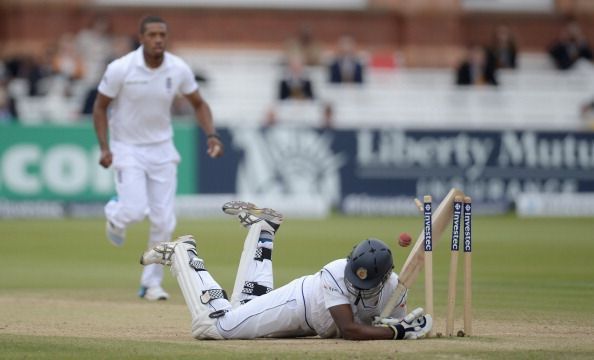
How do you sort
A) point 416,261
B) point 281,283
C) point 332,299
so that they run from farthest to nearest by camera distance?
point 281,283, point 416,261, point 332,299

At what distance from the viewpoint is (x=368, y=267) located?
8.41 metres

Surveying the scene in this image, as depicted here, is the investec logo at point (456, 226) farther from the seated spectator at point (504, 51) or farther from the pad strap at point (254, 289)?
the seated spectator at point (504, 51)

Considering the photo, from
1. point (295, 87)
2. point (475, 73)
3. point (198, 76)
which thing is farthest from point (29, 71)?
point (475, 73)

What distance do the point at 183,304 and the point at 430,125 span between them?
46.1ft

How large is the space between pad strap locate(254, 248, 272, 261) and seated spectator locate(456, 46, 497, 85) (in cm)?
1896

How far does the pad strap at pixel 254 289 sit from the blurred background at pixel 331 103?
14.1 metres

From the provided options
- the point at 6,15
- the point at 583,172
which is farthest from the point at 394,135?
the point at 6,15

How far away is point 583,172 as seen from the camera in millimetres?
25344

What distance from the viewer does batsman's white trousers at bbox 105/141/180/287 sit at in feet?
40.4

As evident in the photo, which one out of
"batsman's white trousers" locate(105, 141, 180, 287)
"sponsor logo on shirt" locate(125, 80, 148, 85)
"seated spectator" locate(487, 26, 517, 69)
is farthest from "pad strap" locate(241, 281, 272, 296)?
"seated spectator" locate(487, 26, 517, 69)

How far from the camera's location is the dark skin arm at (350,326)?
8594mm

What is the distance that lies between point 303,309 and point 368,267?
0.69 meters

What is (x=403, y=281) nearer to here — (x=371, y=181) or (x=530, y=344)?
(x=530, y=344)

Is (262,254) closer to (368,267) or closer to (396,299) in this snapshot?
(396,299)
